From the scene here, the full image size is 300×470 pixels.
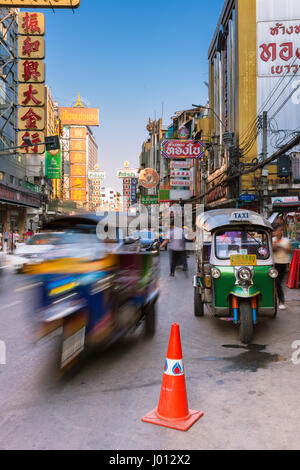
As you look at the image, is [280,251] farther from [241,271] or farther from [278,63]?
[278,63]

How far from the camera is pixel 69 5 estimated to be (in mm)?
25219

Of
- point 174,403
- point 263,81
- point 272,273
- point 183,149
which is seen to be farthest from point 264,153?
point 174,403

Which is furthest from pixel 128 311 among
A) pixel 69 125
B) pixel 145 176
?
pixel 69 125

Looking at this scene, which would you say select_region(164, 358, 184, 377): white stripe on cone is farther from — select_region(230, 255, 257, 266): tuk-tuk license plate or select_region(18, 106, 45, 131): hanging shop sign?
select_region(18, 106, 45, 131): hanging shop sign

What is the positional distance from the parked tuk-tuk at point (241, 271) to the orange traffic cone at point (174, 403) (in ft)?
9.44

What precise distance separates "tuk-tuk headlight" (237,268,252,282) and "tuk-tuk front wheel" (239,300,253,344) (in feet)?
1.16

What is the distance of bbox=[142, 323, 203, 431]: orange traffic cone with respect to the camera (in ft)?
12.7

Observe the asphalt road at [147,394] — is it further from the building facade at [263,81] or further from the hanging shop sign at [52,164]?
the hanging shop sign at [52,164]

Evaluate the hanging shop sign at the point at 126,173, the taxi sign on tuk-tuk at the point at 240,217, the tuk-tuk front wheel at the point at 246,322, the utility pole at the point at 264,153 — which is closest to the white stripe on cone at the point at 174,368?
the tuk-tuk front wheel at the point at 246,322

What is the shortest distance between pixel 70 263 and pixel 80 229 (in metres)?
Answer: 0.89

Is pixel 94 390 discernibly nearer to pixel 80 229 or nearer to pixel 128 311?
pixel 128 311

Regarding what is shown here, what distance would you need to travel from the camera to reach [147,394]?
181 inches

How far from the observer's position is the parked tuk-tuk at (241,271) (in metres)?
6.93

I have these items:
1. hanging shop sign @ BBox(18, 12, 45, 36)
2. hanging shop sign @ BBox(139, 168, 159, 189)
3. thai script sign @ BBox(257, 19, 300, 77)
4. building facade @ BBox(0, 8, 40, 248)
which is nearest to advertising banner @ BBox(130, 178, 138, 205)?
hanging shop sign @ BBox(139, 168, 159, 189)
